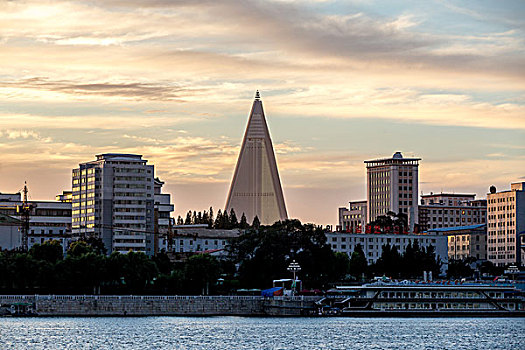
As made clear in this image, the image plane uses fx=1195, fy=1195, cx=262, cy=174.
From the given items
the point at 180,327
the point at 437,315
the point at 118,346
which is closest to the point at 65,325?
the point at 180,327

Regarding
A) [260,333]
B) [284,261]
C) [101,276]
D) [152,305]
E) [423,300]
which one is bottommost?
[260,333]

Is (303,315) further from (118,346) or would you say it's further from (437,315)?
(118,346)

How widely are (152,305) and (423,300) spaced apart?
3832 centimetres

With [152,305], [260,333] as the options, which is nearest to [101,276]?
[152,305]

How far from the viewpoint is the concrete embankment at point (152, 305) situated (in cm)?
16650

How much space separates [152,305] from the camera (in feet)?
559

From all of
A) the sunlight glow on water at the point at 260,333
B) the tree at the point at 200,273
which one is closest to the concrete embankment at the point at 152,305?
the sunlight glow on water at the point at 260,333

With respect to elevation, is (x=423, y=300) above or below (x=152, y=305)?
above

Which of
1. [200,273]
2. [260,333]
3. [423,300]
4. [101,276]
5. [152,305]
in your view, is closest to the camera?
[260,333]

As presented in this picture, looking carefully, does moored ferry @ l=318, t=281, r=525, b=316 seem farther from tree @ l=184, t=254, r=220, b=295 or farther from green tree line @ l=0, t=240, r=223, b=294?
green tree line @ l=0, t=240, r=223, b=294

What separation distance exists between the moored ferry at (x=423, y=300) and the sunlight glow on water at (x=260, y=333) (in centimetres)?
219

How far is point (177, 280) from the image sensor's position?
605 ft

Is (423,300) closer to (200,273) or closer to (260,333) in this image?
(200,273)

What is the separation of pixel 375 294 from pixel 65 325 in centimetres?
4513
